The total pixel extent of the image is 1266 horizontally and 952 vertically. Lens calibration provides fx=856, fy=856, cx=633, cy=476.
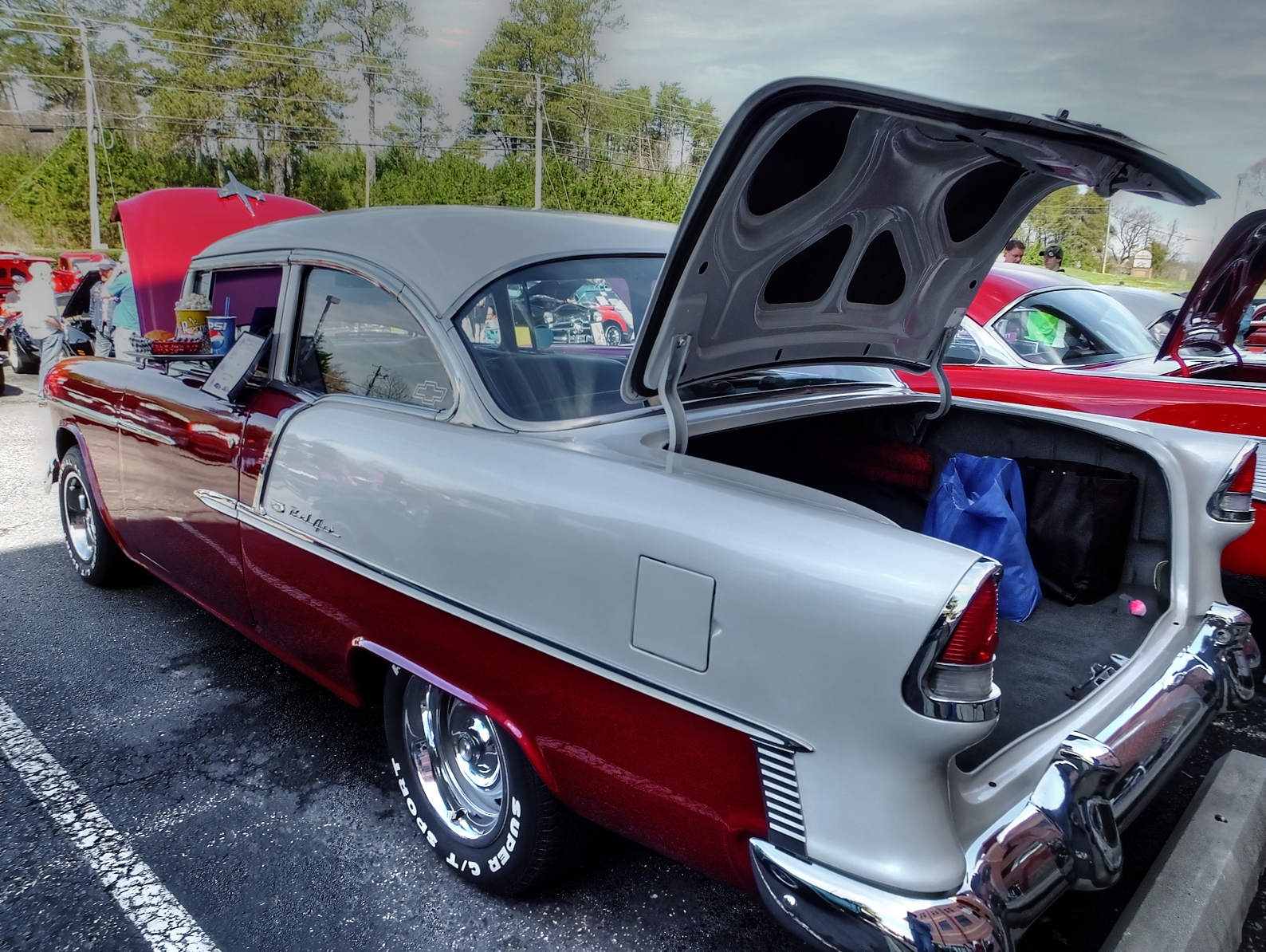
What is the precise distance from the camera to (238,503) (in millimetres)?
2693

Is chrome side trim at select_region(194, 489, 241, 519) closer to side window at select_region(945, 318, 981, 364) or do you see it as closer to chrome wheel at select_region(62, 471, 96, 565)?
chrome wheel at select_region(62, 471, 96, 565)

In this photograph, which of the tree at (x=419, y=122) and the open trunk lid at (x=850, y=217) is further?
the tree at (x=419, y=122)

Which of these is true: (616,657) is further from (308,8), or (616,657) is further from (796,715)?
(308,8)

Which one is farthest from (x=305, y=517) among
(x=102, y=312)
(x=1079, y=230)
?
(x=1079, y=230)

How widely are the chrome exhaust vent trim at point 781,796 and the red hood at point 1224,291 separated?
3802 millimetres

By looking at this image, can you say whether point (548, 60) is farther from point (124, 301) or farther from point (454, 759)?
point (454, 759)

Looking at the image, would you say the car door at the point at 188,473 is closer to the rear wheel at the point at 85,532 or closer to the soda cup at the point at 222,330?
the soda cup at the point at 222,330

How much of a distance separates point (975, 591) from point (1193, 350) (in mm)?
3968

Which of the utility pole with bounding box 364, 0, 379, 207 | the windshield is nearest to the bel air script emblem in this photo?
the windshield

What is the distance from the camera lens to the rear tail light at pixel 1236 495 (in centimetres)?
218

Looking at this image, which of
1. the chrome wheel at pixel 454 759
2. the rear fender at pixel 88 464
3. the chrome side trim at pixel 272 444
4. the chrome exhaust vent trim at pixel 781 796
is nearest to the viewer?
the chrome exhaust vent trim at pixel 781 796

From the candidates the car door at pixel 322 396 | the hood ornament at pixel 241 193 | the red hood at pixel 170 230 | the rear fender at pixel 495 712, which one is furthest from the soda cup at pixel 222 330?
the red hood at pixel 170 230

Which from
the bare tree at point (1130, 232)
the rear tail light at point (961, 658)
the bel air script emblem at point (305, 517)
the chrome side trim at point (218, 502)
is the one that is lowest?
the chrome side trim at point (218, 502)

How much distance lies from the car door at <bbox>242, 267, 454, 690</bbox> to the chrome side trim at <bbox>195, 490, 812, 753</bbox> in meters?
0.03
